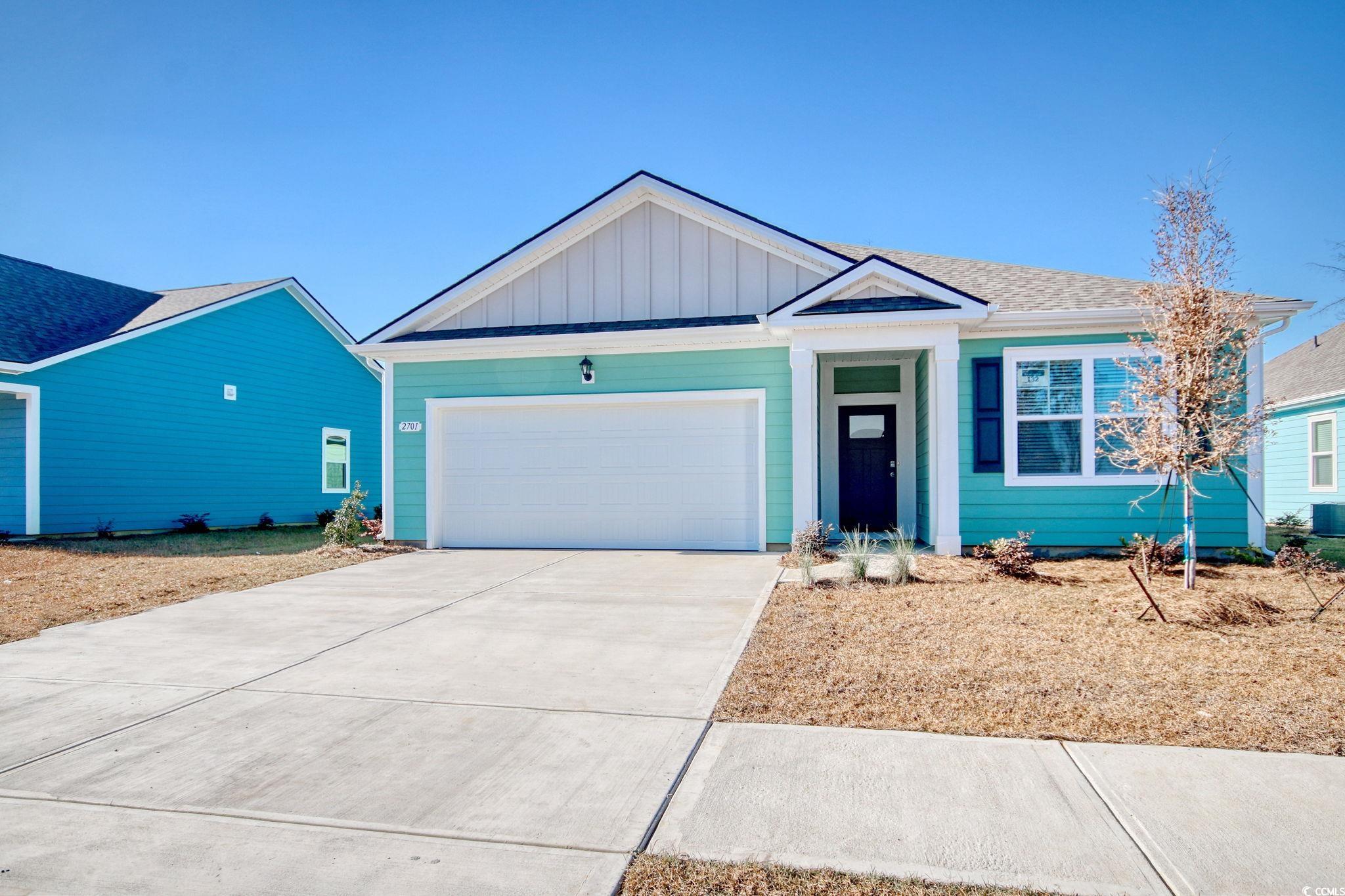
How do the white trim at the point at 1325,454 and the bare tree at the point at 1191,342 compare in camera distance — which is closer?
the bare tree at the point at 1191,342

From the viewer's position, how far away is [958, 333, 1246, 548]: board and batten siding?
9438mm

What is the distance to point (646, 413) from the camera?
11.0 m

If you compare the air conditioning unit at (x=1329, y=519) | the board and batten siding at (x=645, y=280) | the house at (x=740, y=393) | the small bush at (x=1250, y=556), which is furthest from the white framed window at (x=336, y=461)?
the air conditioning unit at (x=1329, y=519)

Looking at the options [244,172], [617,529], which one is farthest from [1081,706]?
[244,172]

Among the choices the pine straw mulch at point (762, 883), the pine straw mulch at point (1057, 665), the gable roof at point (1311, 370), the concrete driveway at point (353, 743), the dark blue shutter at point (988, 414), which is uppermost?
the gable roof at point (1311, 370)

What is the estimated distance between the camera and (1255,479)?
30.2ft

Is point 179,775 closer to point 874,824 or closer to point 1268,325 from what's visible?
point 874,824

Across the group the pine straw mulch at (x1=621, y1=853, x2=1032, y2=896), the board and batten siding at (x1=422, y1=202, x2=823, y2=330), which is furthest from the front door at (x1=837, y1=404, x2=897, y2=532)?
the pine straw mulch at (x1=621, y1=853, x2=1032, y2=896)

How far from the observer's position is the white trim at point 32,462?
43.5ft

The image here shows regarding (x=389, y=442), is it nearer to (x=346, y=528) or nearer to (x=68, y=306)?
(x=346, y=528)

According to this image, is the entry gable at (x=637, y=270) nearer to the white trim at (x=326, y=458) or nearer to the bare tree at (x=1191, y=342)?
the bare tree at (x=1191, y=342)

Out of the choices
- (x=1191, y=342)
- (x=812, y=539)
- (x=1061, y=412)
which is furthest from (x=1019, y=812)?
(x=1061, y=412)

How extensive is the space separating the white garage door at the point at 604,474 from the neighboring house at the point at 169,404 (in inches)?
310

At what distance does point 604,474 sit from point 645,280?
3014 millimetres
